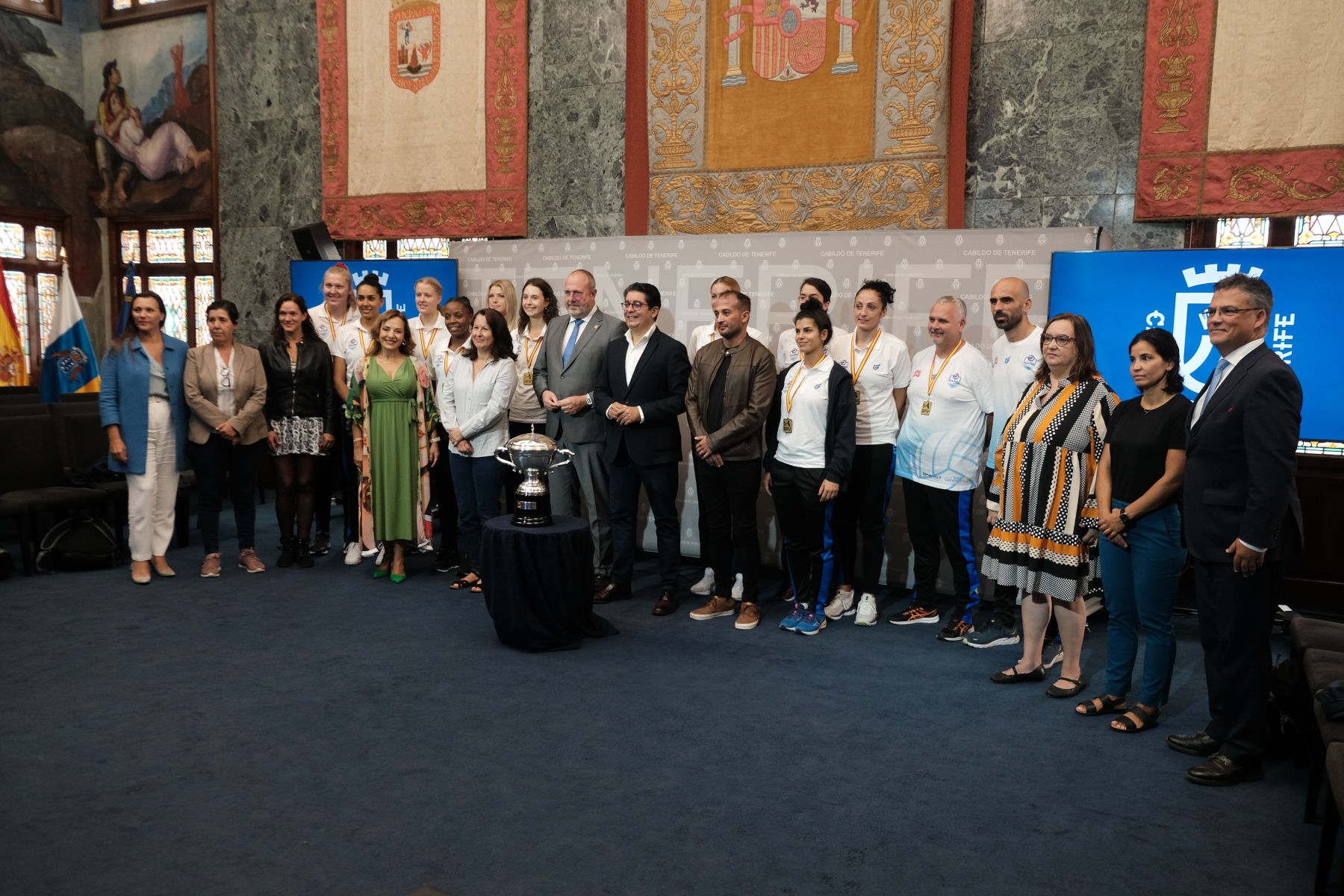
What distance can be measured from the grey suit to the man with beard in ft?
6.49

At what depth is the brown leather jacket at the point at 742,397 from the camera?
467cm

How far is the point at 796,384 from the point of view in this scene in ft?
15.2

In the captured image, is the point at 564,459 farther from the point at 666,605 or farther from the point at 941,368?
the point at 941,368

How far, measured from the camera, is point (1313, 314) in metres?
4.68

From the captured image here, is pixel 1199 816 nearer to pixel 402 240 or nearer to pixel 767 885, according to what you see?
pixel 767 885

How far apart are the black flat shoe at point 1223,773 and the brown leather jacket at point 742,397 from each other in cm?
231

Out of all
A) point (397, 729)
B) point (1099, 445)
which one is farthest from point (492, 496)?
point (1099, 445)

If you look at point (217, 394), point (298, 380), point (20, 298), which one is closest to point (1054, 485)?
point (298, 380)

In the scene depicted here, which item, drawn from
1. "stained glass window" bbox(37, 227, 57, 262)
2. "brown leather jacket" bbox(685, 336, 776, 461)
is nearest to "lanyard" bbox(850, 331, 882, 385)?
"brown leather jacket" bbox(685, 336, 776, 461)

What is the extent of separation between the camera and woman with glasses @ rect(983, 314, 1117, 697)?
3623 millimetres

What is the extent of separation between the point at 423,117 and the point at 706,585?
4.92 metres

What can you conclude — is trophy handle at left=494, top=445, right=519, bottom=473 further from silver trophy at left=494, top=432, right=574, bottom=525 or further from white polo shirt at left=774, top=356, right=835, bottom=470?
white polo shirt at left=774, top=356, right=835, bottom=470

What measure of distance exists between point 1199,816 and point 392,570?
164 inches

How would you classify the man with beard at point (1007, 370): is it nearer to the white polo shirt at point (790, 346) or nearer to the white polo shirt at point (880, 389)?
the white polo shirt at point (880, 389)
